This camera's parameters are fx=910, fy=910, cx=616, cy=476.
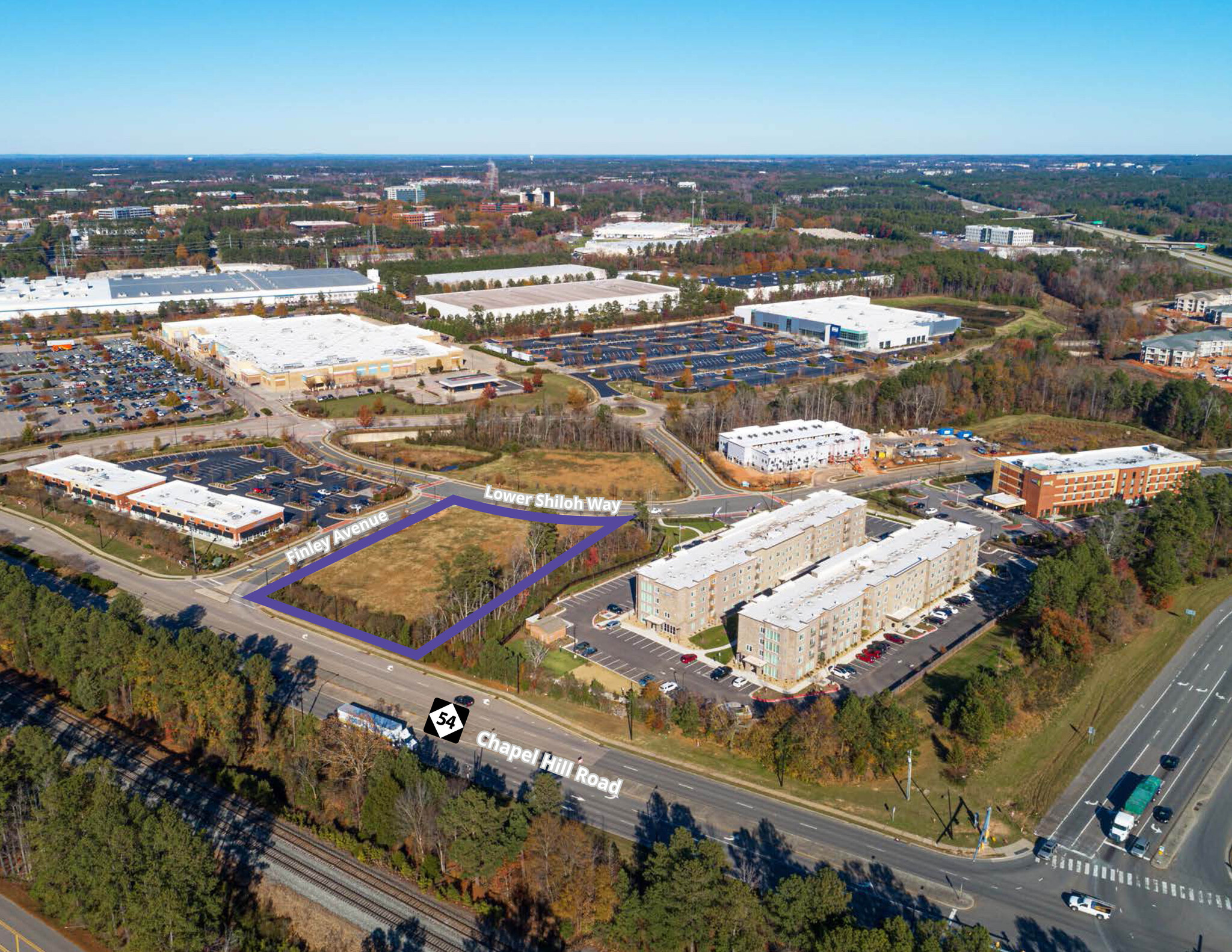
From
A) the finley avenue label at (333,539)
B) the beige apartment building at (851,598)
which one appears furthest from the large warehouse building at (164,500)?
the beige apartment building at (851,598)

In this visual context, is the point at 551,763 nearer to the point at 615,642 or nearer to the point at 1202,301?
the point at 615,642

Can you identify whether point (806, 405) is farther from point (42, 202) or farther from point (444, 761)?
point (42, 202)

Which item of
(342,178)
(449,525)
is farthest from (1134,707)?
(342,178)

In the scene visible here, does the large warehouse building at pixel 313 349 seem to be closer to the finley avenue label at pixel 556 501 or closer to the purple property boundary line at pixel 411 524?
the purple property boundary line at pixel 411 524

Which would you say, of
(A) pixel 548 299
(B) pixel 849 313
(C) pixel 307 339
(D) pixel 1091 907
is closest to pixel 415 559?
(D) pixel 1091 907

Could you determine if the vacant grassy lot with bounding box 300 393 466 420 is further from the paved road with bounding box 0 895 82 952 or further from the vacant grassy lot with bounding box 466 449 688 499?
the paved road with bounding box 0 895 82 952

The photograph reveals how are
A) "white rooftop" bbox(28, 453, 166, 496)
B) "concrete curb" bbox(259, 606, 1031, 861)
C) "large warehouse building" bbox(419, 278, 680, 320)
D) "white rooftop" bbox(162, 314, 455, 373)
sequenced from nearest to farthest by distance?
"concrete curb" bbox(259, 606, 1031, 861)
"white rooftop" bbox(28, 453, 166, 496)
"white rooftop" bbox(162, 314, 455, 373)
"large warehouse building" bbox(419, 278, 680, 320)

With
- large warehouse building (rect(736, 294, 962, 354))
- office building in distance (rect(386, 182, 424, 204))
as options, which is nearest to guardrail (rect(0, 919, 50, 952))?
large warehouse building (rect(736, 294, 962, 354))
